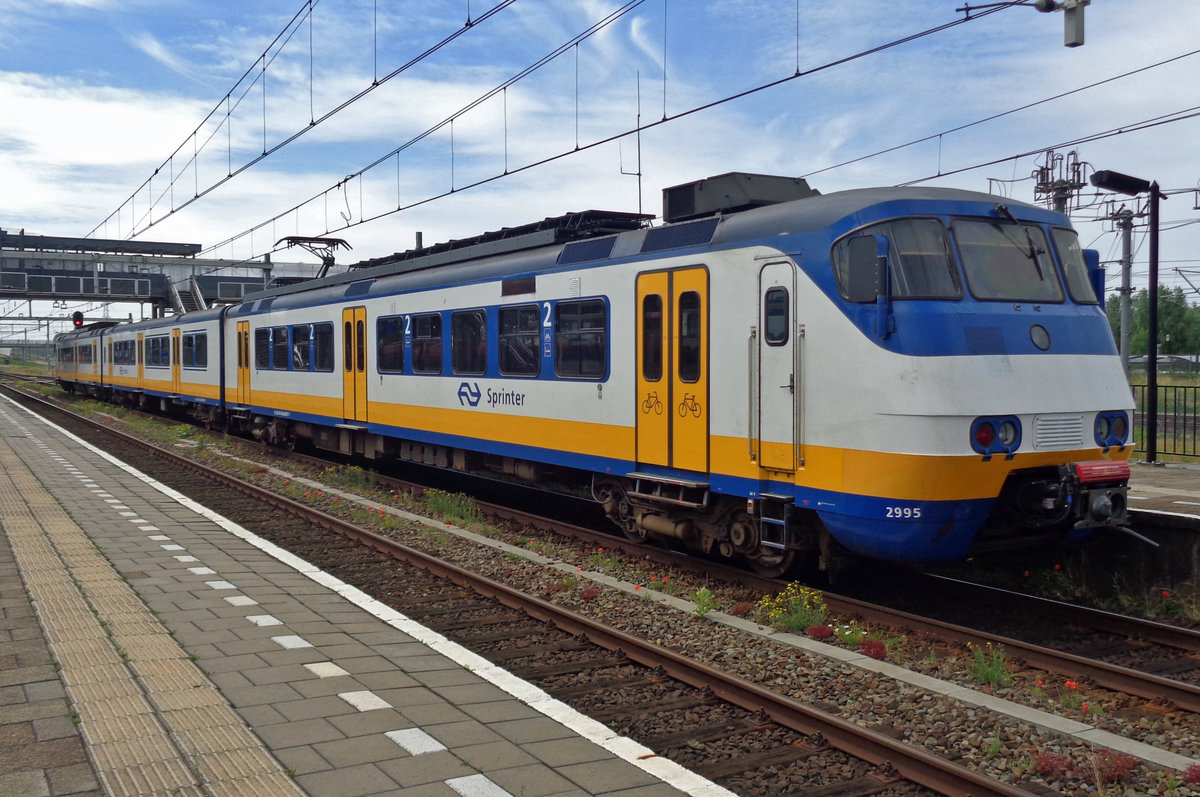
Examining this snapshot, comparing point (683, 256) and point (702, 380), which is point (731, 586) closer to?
point (702, 380)

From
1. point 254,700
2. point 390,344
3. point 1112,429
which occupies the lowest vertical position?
point 254,700

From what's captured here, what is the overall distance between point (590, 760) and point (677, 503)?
14.5 ft

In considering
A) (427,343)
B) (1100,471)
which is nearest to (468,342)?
(427,343)

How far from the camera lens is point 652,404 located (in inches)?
364

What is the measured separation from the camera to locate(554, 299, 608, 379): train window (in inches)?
391

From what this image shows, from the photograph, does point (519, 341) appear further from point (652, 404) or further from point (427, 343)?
point (652, 404)

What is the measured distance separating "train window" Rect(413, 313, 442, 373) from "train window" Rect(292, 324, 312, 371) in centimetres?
434

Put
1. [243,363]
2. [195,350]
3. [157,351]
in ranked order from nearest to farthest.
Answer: [243,363], [195,350], [157,351]

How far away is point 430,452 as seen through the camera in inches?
559

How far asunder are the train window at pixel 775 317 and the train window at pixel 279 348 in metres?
12.9

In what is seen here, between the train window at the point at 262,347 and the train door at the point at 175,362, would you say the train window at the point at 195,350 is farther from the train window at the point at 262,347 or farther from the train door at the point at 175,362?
the train window at the point at 262,347

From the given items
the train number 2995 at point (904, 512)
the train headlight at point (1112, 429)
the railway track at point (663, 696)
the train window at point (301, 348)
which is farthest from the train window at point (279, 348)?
the train headlight at point (1112, 429)

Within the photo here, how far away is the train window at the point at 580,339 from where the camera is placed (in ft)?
32.6

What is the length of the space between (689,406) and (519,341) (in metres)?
3.28
